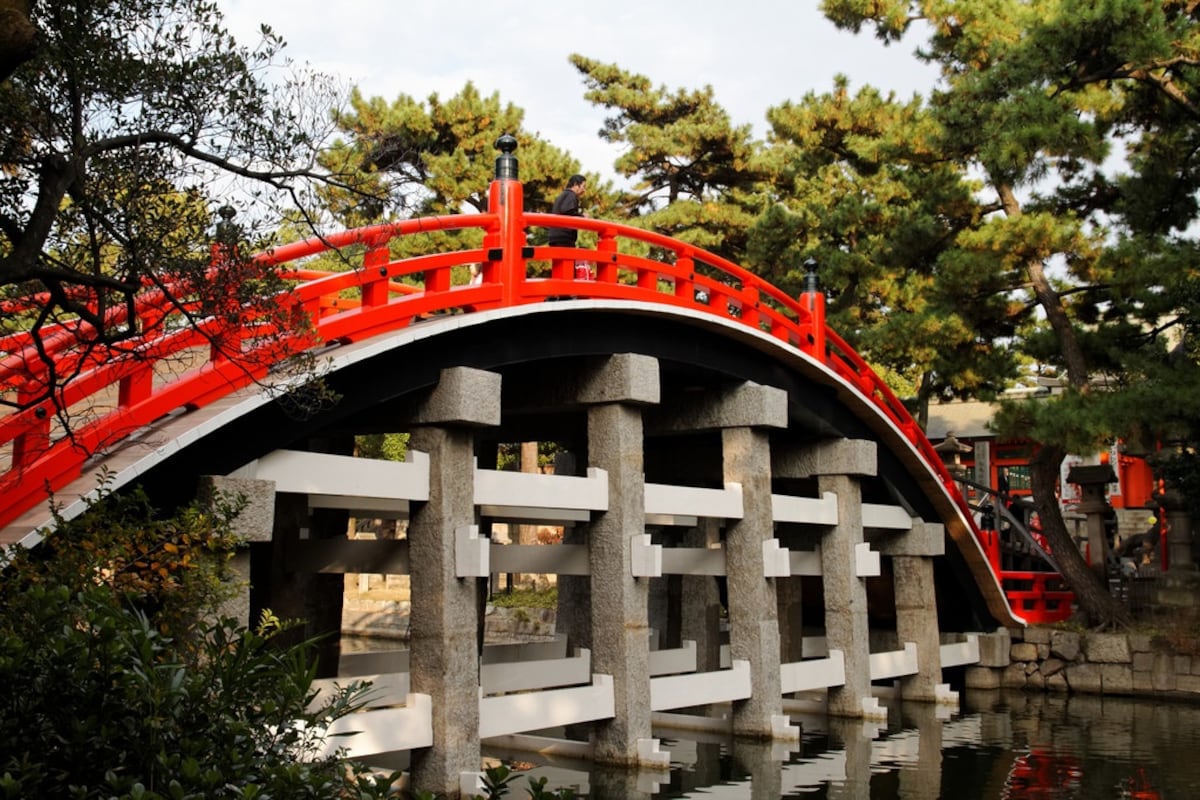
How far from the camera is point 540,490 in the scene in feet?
34.3

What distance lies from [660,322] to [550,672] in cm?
346

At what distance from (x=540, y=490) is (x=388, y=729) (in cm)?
241

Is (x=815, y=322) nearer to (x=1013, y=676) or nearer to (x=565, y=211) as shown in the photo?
(x=565, y=211)

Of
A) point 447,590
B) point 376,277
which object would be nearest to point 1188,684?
point 447,590

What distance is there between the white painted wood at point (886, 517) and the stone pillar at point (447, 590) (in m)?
7.39

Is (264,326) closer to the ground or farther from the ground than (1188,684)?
farther from the ground

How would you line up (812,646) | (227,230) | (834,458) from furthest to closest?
1. (812,646)
2. (834,458)
3. (227,230)

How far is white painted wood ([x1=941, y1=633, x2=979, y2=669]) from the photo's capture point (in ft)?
57.6

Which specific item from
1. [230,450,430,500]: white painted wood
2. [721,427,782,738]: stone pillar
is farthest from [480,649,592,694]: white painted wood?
[230,450,430,500]: white painted wood

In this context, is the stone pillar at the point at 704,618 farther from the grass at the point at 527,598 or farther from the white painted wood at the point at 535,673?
the grass at the point at 527,598

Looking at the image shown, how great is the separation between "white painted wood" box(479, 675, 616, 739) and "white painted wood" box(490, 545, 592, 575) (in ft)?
3.83

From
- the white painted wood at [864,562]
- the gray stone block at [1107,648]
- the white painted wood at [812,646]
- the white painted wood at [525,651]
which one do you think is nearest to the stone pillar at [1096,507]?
the gray stone block at [1107,648]

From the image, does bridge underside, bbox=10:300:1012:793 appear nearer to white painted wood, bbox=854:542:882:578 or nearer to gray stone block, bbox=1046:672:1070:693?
white painted wood, bbox=854:542:882:578

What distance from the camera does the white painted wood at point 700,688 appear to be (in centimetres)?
1149
